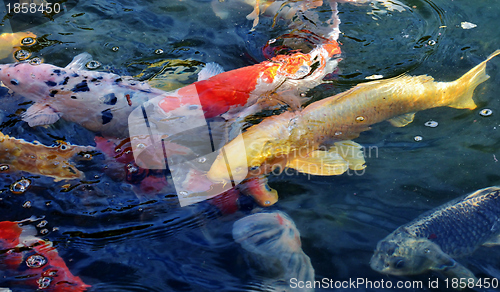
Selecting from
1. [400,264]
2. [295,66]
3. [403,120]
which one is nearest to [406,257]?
[400,264]

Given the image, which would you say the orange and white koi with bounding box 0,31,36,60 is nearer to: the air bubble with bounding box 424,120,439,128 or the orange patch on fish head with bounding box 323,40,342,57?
the orange patch on fish head with bounding box 323,40,342,57

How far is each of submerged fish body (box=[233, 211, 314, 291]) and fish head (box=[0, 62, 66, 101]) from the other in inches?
85.9

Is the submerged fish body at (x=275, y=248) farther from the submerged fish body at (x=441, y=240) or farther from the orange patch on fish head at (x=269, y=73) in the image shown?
the orange patch on fish head at (x=269, y=73)

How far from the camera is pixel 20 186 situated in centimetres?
310

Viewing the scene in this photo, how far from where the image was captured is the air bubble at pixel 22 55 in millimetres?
4160

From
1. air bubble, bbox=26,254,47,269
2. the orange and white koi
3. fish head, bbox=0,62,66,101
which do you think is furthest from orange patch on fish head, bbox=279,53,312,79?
the orange and white koi

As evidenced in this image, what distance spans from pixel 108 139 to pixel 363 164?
7.56ft

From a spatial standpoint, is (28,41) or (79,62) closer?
(79,62)

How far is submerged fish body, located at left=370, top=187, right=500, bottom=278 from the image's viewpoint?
262cm

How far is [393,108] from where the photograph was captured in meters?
3.36

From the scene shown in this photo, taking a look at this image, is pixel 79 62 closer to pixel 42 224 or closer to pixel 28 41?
pixel 28 41

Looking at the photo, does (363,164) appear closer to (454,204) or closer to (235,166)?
(454,204)

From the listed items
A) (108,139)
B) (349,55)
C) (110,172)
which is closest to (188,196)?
(110,172)

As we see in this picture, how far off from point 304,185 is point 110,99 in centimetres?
191
